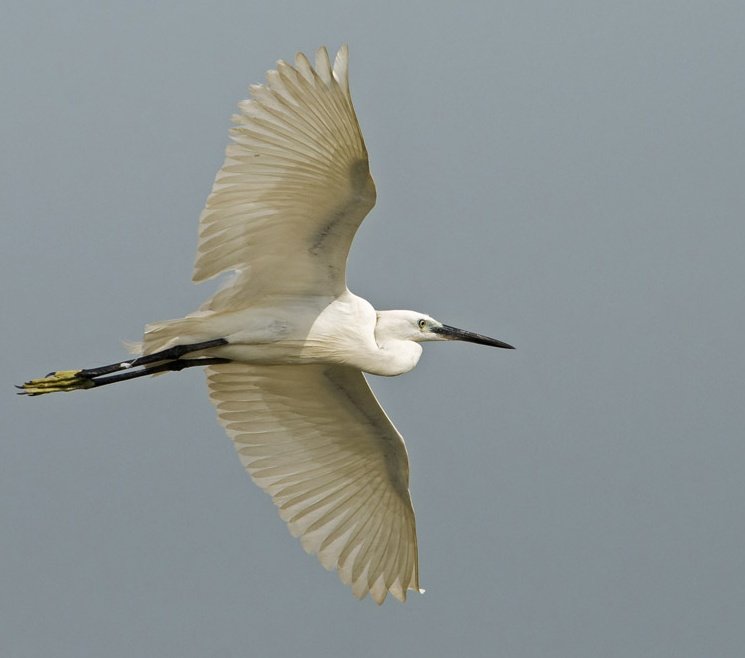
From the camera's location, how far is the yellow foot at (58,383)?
10094 millimetres

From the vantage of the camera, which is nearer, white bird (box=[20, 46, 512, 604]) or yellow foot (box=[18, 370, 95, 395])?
white bird (box=[20, 46, 512, 604])

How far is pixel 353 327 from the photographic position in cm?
971

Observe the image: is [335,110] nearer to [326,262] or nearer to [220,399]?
[326,262]

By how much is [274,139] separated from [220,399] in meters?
2.54

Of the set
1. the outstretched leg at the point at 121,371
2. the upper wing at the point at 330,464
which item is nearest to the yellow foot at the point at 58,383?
the outstretched leg at the point at 121,371

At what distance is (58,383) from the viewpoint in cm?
1015

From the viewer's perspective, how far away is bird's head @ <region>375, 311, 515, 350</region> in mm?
10219

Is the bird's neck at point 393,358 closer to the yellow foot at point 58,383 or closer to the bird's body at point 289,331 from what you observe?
the bird's body at point 289,331

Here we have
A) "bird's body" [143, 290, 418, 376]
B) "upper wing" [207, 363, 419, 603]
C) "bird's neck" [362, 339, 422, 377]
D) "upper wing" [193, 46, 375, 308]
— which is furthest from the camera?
"upper wing" [207, 363, 419, 603]

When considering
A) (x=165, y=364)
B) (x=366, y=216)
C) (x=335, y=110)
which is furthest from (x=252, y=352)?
(x=335, y=110)

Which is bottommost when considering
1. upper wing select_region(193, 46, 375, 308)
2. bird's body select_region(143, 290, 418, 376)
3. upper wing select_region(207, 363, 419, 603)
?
upper wing select_region(207, 363, 419, 603)

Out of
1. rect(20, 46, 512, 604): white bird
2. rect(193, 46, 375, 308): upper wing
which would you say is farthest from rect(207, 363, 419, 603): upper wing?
rect(193, 46, 375, 308): upper wing

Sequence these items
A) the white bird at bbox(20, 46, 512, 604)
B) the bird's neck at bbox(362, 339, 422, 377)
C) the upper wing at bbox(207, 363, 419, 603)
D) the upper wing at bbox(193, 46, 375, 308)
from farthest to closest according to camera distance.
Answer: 1. the upper wing at bbox(207, 363, 419, 603)
2. the bird's neck at bbox(362, 339, 422, 377)
3. the white bird at bbox(20, 46, 512, 604)
4. the upper wing at bbox(193, 46, 375, 308)

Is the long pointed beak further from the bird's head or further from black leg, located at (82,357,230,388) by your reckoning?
black leg, located at (82,357,230,388)
